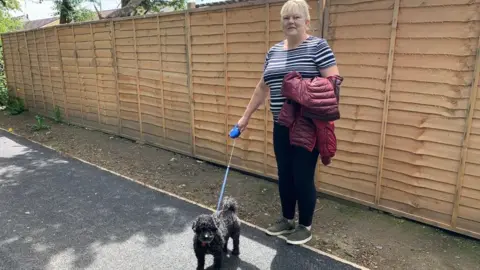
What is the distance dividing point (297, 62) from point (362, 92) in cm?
114

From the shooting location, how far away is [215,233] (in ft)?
7.63

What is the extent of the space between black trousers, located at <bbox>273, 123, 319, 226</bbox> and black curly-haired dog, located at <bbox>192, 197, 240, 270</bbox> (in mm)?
500

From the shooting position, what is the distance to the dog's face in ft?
7.44

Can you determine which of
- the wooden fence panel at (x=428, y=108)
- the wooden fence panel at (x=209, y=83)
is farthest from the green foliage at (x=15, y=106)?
the wooden fence panel at (x=428, y=108)

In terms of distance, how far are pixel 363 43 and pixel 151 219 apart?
2.61 meters

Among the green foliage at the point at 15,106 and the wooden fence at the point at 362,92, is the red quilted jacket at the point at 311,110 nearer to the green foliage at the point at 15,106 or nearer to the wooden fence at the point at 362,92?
the wooden fence at the point at 362,92

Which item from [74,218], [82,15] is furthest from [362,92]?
[82,15]

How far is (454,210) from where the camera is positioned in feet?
9.71

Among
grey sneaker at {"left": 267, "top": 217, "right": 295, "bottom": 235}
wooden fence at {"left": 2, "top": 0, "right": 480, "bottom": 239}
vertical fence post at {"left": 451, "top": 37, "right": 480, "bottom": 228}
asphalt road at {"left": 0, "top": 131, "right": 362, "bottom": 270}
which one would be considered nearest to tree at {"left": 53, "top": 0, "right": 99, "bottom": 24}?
wooden fence at {"left": 2, "top": 0, "right": 480, "bottom": 239}

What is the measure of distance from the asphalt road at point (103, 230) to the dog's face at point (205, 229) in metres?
0.49

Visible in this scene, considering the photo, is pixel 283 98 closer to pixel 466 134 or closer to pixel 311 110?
pixel 311 110

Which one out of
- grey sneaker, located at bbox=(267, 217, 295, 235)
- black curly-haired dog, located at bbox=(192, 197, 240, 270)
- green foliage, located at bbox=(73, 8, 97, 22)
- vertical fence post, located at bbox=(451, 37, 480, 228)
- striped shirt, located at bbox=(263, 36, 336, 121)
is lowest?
grey sneaker, located at bbox=(267, 217, 295, 235)

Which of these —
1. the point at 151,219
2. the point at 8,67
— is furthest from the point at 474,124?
the point at 8,67

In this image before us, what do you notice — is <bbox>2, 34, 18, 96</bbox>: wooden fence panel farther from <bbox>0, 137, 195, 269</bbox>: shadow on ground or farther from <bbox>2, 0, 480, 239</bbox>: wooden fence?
<bbox>0, 137, 195, 269</bbox>: shadow on ground
